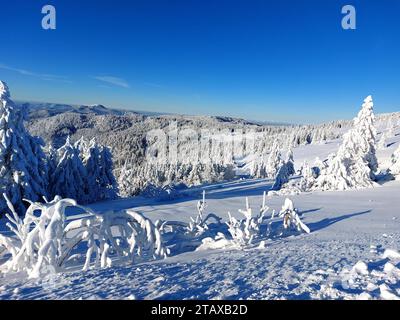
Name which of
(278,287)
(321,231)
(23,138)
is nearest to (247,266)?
(278,287)

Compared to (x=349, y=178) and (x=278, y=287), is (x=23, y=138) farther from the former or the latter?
(x=349, y=178)

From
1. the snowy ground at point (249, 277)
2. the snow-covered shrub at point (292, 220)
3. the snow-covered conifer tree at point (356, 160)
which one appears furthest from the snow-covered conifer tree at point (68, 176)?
the snowy ground at point (249, 277)

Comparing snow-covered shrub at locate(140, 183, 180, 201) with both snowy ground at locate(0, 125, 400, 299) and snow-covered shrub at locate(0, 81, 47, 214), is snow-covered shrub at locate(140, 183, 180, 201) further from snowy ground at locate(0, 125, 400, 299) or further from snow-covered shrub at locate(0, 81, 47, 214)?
snowy ground at locate(0, 125, 400, 299)

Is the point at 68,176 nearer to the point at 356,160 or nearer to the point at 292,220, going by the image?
the point at 292,220

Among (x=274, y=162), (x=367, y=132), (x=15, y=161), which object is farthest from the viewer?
(x=274, y=162)

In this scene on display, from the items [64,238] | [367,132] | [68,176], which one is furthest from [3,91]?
[367,132]
